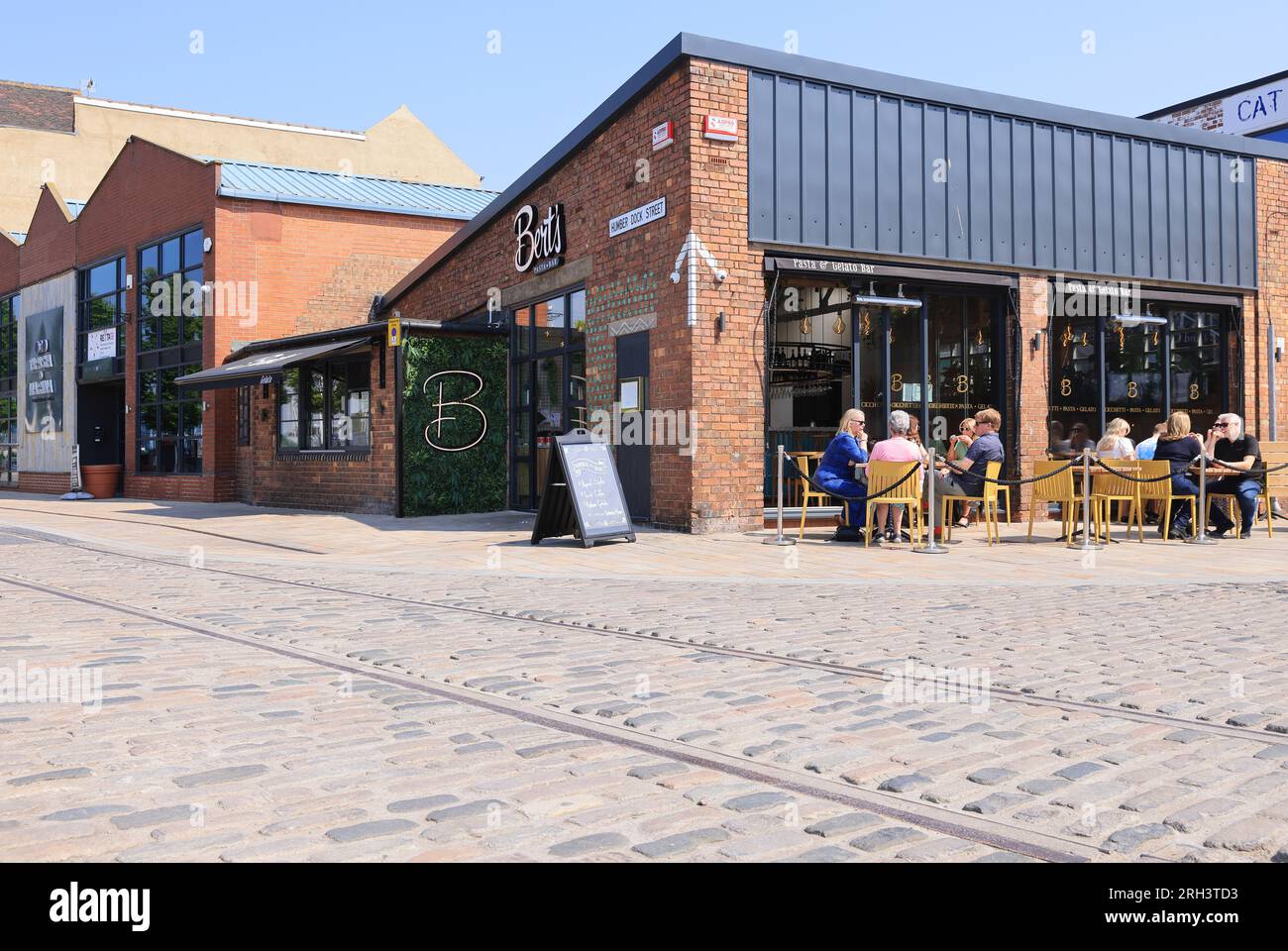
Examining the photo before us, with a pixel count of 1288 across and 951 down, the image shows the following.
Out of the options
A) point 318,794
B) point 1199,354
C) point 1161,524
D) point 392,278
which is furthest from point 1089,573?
point 392,278

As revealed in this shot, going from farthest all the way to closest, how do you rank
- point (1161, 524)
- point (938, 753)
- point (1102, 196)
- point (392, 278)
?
point (392, 278), point (1102, 196), point (1161, 524), point (938, 753)

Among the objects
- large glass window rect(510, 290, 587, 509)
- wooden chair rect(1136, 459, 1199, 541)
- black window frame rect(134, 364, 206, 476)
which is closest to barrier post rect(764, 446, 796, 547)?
wooden chair rect(1136, 459, 1199, 541)

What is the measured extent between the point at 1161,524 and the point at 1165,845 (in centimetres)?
1156

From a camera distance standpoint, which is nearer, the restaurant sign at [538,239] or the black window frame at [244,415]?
the restaurant sign at [538,239]

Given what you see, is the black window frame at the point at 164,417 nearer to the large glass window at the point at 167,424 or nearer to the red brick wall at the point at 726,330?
the large glass window at the point at 167,424

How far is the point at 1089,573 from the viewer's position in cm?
988

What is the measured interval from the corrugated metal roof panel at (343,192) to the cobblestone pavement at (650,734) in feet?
58.3

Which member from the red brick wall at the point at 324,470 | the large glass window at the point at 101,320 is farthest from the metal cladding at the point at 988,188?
the large glass window at the point at 101,320

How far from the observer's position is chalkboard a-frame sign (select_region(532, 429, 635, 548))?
40.6 feet

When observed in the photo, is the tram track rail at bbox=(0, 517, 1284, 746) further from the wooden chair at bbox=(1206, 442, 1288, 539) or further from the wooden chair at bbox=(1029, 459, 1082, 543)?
the wooden chair at bbox=(1206, 442, 1288, 539)

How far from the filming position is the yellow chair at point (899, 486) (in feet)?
39.3

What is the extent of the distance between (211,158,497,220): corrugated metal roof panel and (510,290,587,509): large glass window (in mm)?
8471

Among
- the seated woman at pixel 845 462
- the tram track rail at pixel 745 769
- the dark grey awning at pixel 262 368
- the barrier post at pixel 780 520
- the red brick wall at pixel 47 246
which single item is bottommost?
the tram track rail at pixel 745 769
